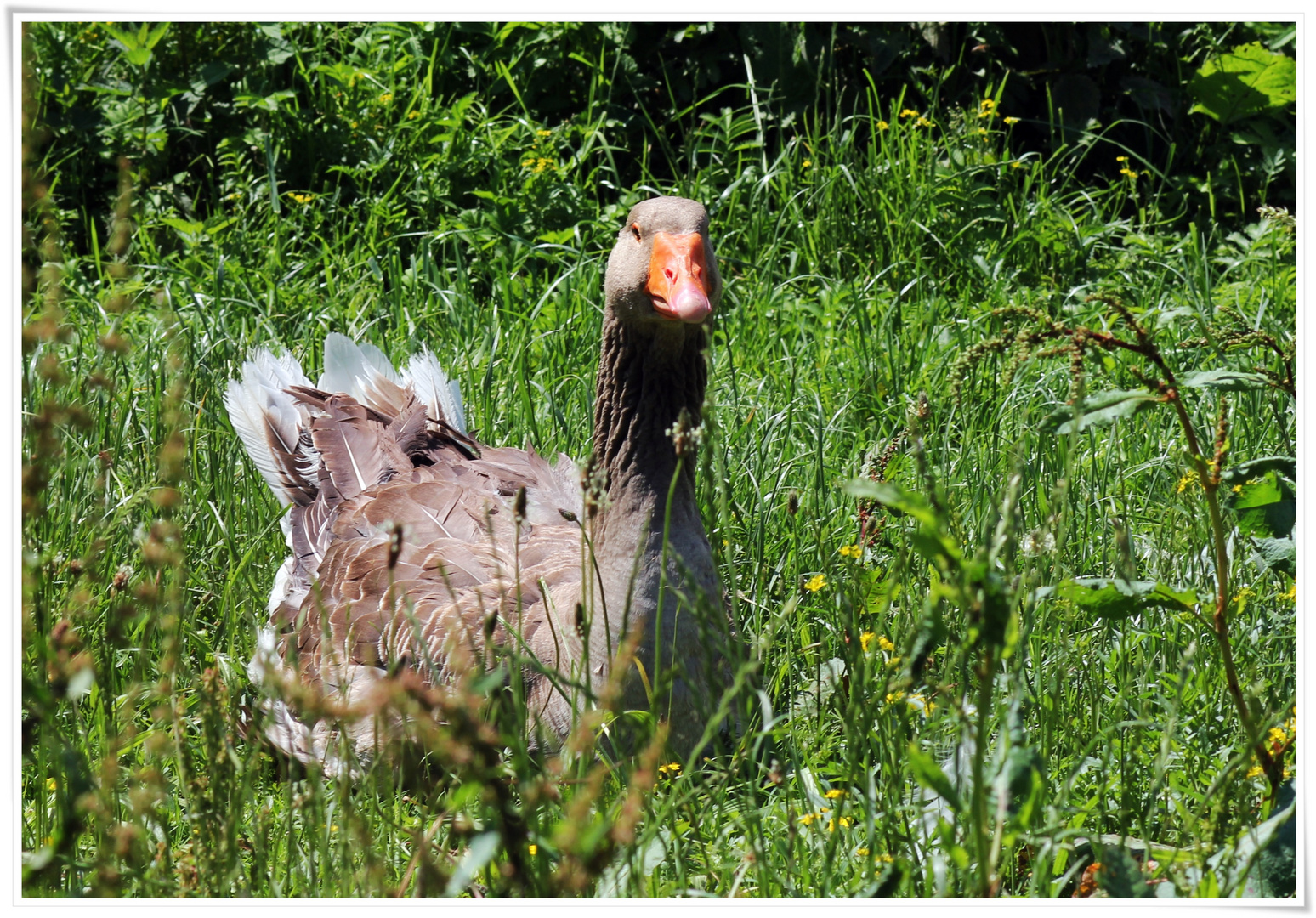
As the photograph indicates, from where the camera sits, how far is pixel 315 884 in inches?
80.0

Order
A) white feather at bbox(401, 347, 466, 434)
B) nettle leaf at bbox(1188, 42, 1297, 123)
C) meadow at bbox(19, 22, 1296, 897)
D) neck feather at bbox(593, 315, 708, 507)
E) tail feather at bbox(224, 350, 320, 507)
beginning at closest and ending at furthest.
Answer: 1. meadow at bbox(19, 22, 1296, 897)
2. neck feather at bbox(593, 315, 708, 507)
3. tail feather at bbox(224, 350, 320, 507)
4. white feather at bbox(401, 347, 466, 434)
5. nettle leaf at bbox(1188, 42, 1297, 123)

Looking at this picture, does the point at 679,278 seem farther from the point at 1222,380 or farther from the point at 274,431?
the point at 274,431

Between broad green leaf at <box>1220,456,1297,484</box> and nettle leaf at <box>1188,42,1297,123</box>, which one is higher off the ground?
nettle leaf at <box>1188,42,1297,123</box>

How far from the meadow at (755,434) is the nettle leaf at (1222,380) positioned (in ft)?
0.05

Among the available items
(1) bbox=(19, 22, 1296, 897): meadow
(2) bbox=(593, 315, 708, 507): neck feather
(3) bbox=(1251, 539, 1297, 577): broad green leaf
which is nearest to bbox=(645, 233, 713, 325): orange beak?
(2) bbox=(593, 315, 708, 507): neck feather

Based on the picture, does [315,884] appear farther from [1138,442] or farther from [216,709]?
[1138,442]

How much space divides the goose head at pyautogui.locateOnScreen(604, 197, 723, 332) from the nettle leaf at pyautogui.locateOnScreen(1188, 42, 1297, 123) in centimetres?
388

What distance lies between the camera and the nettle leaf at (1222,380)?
1925mm

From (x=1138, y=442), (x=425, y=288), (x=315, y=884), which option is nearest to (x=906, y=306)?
(x=1138, y=442)

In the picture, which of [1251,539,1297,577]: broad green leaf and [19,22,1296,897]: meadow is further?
[1251,539,1297,577]: broad green leaf

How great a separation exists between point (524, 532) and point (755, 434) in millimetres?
943

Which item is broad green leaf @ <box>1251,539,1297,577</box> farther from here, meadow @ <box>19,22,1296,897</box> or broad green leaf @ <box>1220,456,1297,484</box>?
broad green leaf @ <box>1220,456,1297,484</box>

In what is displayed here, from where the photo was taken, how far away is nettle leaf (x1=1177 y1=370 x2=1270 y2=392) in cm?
192

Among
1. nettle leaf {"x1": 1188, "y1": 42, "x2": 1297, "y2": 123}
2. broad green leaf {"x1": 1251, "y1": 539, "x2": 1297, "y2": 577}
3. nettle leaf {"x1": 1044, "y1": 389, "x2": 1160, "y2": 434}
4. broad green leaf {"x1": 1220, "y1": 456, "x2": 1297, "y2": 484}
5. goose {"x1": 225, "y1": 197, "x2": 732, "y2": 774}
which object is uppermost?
nettle leaf {"x1": 1188, "y1": 42, "x2": 1297, "y2": 123}
